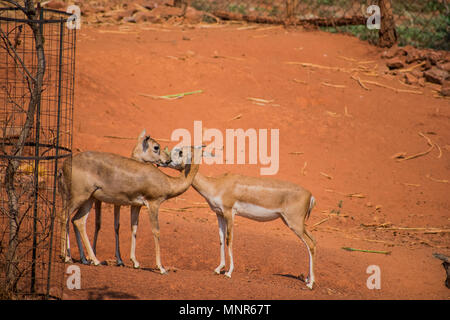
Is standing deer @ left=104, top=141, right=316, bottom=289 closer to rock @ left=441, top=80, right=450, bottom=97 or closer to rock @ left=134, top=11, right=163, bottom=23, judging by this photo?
rock @ left=441, top=80, right=450, bottom=97

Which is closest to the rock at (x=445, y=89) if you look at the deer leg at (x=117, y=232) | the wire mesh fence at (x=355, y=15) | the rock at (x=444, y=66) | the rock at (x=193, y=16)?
the rock at (x=444, y=66)

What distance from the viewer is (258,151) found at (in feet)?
47.8

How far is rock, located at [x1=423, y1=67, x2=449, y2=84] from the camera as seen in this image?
19.0m

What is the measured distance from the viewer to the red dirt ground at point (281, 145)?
9.21m

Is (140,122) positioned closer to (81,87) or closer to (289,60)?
(81,87)

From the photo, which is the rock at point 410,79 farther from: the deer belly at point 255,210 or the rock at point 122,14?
the deer belly at point 255,210

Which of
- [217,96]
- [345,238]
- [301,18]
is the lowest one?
[345,238]

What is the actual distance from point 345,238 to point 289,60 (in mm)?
9040

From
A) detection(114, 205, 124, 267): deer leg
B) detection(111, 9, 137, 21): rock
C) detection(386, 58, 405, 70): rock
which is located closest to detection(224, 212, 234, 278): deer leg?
detection(114, 205, 124, 267): deer leg

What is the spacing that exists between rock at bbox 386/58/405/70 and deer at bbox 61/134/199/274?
12.5 meters

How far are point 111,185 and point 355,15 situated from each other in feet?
51.0

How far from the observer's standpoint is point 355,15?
21953mm

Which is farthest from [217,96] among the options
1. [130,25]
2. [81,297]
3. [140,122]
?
[81,297]

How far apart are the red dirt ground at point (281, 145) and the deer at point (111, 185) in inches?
37.9
